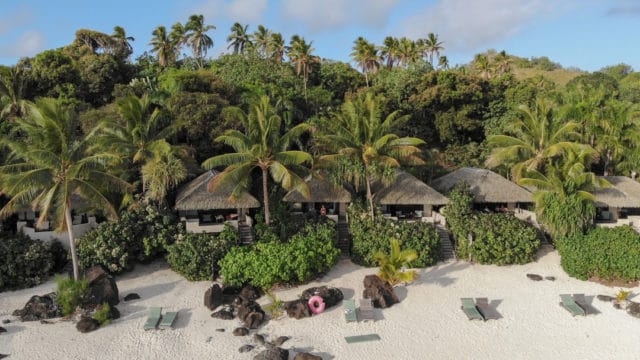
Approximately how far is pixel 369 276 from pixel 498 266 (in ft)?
21.5

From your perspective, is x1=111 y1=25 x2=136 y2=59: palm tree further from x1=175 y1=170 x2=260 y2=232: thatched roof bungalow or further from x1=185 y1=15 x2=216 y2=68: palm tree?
x1=175 y1=170 x2=260 y2=232: thatched roof bungalow

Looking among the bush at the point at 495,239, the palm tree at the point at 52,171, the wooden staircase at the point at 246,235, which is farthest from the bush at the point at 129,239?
the bush at the point at 495,239

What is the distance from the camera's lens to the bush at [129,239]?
2066 centimetres

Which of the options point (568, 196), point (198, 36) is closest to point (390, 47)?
point (198, 36)

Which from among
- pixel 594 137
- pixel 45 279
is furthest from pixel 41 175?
pixel 594 137

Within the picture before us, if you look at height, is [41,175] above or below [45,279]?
above

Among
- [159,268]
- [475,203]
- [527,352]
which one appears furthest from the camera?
[475,203]

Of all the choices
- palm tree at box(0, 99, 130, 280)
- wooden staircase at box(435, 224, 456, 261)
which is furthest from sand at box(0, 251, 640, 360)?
palm tree at box(0, 99, 130, 280)

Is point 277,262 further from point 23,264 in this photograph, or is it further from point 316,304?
point 23,264

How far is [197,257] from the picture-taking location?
20531 mm

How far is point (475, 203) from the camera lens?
26.3 metres

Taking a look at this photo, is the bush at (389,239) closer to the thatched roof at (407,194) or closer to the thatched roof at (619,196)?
the thatched roof at (407,194)

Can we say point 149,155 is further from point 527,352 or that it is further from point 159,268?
point 527,352

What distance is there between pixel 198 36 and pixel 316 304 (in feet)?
123
